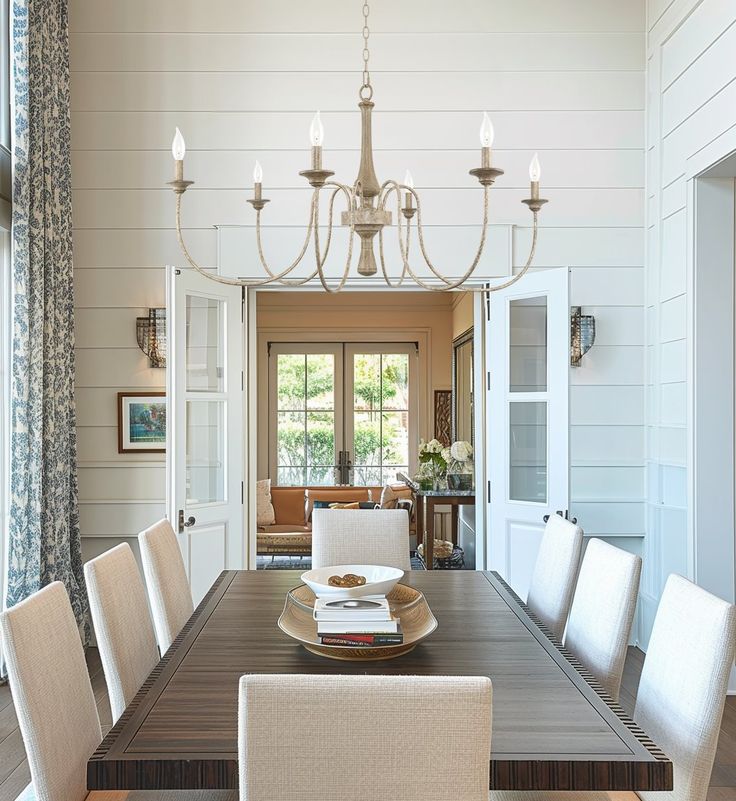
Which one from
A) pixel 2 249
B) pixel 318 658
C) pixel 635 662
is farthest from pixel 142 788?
→ pixel 635 662

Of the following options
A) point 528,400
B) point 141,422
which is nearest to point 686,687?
point 528,400

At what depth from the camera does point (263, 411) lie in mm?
9258

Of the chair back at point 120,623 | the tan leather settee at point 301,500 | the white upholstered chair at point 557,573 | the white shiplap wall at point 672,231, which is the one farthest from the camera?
the tan leather settee at point 301,500

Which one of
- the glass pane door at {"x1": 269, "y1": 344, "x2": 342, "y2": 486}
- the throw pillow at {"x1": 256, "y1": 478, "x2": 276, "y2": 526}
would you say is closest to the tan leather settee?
the throw pillow at {"x1": 256, "y1": 478, "x2": 276, "y2": 526}

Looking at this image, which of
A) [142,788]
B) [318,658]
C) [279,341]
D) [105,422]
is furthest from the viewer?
[279,341]

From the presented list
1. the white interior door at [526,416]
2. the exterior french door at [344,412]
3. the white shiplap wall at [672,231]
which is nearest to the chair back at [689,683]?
the white shiplap wall at [672,231]

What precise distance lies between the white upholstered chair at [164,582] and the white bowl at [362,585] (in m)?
0.48

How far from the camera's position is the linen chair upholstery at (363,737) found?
1253mm

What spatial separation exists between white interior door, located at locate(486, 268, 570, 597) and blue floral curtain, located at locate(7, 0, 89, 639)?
7.73 ft

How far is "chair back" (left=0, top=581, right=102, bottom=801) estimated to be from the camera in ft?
5.48

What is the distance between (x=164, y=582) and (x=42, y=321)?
75.8 inches

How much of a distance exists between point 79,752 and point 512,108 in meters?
4.08

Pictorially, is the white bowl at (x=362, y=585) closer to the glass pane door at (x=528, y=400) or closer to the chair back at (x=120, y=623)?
the chair back at (x=120, y=623)

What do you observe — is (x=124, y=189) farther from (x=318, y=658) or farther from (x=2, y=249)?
(x=318, y=658)
